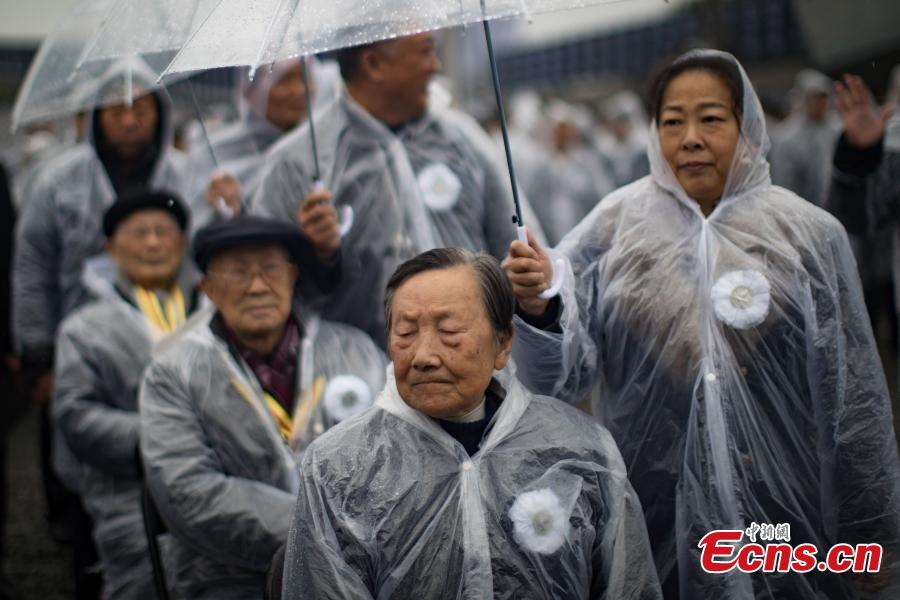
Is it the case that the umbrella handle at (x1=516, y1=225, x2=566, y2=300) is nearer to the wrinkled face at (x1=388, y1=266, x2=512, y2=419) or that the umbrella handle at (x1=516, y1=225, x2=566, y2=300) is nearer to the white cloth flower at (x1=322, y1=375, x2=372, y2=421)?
the wrinkled face at (x1=388, y1=266, x2=512, y2=419)

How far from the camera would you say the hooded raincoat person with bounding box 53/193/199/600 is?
3.87 m

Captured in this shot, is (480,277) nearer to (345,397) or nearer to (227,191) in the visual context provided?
(345,397)

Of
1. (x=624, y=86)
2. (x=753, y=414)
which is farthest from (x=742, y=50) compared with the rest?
(x=753, y=414)

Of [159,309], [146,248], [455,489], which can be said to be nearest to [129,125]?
[146,248]

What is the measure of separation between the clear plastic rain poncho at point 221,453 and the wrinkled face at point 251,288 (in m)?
0.09

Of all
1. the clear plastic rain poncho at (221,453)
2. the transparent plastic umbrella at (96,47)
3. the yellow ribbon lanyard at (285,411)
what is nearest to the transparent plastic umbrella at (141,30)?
the transparent plastic umbrella at (96,47)

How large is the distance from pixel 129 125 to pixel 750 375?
3297mm

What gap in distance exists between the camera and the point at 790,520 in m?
2.66

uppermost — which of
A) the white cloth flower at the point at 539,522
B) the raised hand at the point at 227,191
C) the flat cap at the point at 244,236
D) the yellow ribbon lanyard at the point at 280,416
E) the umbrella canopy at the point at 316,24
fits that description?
the umbrella canopy at the point at 316,24

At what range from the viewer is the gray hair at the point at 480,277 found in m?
2.50

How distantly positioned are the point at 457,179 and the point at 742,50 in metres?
12.3

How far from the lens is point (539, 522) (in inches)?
93.7

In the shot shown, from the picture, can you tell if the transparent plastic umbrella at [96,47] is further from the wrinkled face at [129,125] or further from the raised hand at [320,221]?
the wrinkled face at [129,125]

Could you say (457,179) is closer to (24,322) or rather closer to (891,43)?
(891,43)
